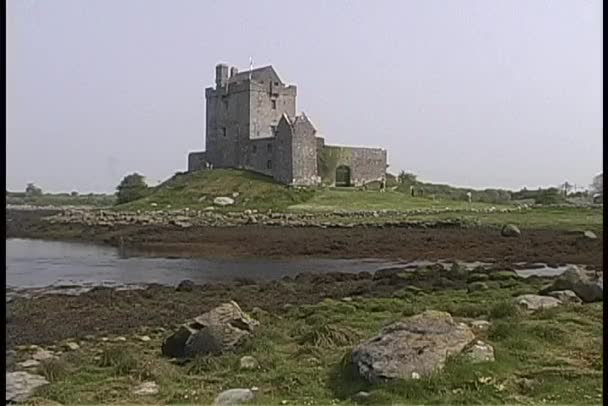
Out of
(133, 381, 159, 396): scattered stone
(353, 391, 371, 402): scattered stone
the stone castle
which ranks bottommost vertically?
(133, 381, 159, 396): scattered stone

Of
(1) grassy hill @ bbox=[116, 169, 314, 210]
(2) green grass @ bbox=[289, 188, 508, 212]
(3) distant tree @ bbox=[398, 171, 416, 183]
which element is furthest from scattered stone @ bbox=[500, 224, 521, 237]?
(3) distant tree @ bbox=[398, 171, 416, 183]

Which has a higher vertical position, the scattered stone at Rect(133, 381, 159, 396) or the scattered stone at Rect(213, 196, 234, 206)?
the scattered stone at Rect(213, 196, 234, 206)

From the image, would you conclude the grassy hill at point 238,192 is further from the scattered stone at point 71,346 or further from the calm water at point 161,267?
the scattered stone at point 71,346

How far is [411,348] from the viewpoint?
158cm

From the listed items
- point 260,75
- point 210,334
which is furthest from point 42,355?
point 260,75

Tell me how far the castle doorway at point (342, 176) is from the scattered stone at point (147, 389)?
51.7 inches

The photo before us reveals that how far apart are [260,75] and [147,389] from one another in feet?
3.25

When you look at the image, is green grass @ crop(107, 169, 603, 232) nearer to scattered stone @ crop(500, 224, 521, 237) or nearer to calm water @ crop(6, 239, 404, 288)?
scattered stone @ crop(500, 224, 521, 237)

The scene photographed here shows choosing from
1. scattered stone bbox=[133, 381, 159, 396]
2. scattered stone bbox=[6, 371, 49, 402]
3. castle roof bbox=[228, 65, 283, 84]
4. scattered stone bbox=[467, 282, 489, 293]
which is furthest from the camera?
scattered stone bbox=[467, 282, 489, 293]

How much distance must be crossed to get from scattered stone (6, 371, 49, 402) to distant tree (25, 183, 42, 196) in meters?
0.28

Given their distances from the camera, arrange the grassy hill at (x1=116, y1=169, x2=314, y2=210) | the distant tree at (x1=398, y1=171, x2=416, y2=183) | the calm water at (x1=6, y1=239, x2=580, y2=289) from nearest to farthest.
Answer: the distant tree at (x1=398, y1=171, x2=416, y2=183)
the calm water at (x1=6, y1=239, x2=580, y2=289)
the grassy hill at (x1=116, y1=169, x2=314, y2=210)

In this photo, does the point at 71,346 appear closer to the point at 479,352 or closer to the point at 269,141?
the point at 479,352

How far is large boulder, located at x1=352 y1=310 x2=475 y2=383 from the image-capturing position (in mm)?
1486

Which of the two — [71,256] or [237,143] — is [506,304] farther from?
[71,256]
